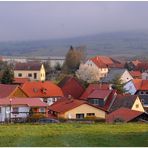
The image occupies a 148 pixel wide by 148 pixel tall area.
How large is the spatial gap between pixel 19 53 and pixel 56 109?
7050 cm

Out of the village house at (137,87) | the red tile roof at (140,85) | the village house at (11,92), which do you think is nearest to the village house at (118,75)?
the village house at (137,87)

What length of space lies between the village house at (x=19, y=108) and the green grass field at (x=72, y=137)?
12.5 meters

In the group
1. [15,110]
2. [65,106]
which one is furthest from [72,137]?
[65,106]

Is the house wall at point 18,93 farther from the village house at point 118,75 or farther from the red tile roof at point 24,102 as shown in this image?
the village house at point 118,75

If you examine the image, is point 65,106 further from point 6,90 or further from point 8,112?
point 6,90

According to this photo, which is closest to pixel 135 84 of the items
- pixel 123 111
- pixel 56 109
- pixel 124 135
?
pixel 56 109

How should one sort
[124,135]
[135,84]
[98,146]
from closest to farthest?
[98,146] → [124,135] → [135,84]

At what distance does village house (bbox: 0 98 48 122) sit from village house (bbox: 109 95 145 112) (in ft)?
14.6

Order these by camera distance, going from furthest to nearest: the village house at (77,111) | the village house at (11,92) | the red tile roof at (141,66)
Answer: the red tile roof at (141,66), the village house at (11,92), the village house at (77,111)

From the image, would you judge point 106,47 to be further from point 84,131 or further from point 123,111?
point 84,131

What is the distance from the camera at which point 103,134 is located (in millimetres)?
10406

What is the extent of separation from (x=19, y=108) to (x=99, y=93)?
7765 mm

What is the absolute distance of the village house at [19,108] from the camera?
2396cm

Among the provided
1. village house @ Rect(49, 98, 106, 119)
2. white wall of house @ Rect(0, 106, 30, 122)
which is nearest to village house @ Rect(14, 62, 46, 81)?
village house @ Rect(49, 98, 106, 119)
